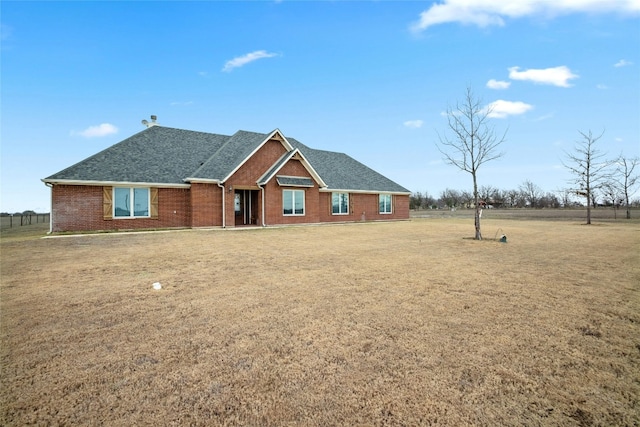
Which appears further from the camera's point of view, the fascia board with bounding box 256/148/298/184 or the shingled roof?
the fascia board with bounding box 256/148/298/184

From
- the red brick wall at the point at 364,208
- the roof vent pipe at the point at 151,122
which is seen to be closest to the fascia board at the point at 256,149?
the red brick wall at the point at 364,208

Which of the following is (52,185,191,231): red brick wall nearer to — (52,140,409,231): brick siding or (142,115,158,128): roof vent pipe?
(52,140,409,231): brick siding

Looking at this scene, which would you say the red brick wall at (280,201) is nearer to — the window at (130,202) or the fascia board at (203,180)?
the fascia board at (203,180)

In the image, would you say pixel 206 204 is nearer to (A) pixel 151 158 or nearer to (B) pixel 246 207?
(B) pixel 246 207

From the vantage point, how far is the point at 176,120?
26.6 meters

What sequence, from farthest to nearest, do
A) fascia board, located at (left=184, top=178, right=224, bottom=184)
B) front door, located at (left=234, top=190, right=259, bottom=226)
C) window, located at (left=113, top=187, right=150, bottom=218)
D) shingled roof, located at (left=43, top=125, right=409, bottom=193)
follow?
front door, located at (left=234, top=190, right=259, bottom=226)
fascia board, located at (left=184, top=178, right=224, bottom=184)
window, located at (left=113, top=187, right=150, bottom=218)
shingled roof, located at (left=43, top=125, right=409, bottom=193)

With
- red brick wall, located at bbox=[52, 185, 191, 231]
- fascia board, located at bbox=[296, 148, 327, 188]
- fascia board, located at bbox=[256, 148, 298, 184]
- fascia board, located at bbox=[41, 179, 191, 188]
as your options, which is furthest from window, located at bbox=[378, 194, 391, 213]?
red brick wall, located at bbox=[52, 185, 191, 231]

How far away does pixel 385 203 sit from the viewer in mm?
30453

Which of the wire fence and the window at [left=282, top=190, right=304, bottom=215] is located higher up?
the window at [left=282, top=190, right=304, bottom=215]

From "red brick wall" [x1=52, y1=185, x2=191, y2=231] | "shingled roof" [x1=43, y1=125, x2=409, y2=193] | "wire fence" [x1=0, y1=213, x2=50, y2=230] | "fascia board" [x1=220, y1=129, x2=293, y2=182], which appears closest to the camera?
"red brick wall" [x1=52, y1=185, x2=191, y2=231]

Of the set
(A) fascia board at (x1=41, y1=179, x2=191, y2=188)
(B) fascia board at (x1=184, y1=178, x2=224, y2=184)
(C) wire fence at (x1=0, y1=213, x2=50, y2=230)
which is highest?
(B) fascia board at (x1=184, y1=178, x2=224, y2=184)

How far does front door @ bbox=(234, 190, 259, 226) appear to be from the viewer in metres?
22.9

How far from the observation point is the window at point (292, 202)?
22.8m

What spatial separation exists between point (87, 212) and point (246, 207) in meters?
9.56
